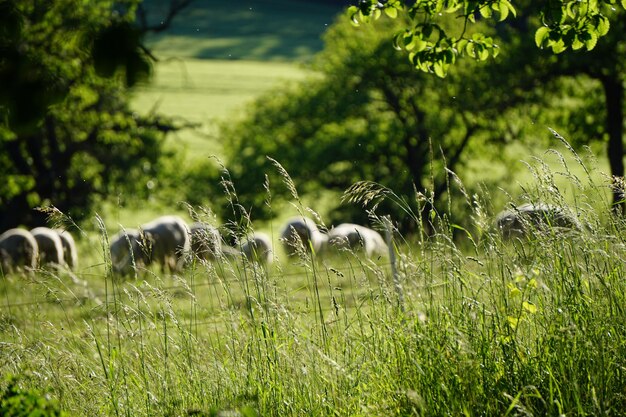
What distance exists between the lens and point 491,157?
64.0ft

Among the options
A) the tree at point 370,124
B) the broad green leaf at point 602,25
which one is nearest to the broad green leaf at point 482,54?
the broad green leaf at point 602,25

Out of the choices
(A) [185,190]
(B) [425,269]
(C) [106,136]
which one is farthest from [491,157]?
(B) [425,269]

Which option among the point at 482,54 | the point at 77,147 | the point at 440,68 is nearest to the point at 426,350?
the point at 440,68

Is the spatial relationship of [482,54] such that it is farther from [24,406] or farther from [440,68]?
[24,406]

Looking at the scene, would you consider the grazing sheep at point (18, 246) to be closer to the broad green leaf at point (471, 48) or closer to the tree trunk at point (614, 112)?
the broad green leaf at point (471, 48)

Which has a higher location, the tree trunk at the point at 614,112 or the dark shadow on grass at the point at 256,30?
the dark shadow on grass at the point at 256,30

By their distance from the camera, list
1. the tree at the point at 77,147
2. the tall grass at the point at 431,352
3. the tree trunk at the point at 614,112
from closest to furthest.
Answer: the tall grass at the point at 431,352
the tree at the point at 77,147
the tree trunk at the point at 614,112

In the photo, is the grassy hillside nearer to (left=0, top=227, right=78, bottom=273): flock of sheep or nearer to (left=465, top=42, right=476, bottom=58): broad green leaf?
(left=0, top=227, right=78, bottom=273): flock of sheep

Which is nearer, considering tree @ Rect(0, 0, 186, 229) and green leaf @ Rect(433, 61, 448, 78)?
green leaf @ Rect(433, 61, 448, 78)

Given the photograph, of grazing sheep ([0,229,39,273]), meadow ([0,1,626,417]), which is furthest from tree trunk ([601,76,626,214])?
meadow ([0,1,626,417])

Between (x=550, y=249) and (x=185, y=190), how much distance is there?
15.4 metres

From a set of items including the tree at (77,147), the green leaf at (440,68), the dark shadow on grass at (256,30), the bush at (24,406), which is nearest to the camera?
the bush at (24,406)

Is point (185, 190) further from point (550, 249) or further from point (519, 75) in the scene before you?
point (550, 249)

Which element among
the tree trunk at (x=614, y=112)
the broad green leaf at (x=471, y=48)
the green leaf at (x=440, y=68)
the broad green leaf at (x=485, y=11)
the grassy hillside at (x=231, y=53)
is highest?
the grassy hillside at (x=231, y=53)
